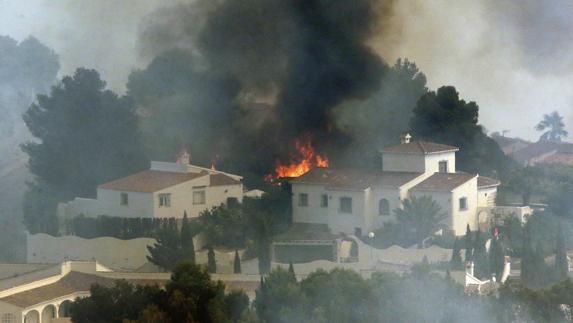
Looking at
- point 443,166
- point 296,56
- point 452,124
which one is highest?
point 296,56

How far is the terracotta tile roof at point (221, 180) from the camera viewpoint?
50.4 m

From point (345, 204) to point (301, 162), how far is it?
406 cm

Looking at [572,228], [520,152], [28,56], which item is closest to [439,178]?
[572,228]

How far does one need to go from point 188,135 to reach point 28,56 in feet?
66.4

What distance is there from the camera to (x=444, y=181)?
1930 inches

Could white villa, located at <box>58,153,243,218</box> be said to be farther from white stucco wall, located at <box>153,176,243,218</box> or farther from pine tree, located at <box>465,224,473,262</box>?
pine tree, located at <box>465,224,473,262</box>

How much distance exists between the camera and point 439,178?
49.3 meters

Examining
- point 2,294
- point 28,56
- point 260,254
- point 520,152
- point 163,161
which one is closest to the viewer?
point 2,294

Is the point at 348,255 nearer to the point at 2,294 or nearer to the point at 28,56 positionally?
the point at 2,294

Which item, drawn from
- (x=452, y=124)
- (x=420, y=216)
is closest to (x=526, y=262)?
(x=420, y=216)

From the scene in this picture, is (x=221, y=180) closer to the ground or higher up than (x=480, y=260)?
higher up

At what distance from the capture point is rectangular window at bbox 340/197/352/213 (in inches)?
1935

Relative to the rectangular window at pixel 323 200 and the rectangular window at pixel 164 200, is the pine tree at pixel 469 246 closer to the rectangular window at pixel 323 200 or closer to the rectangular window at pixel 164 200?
the rectangular window at pixel 323 200

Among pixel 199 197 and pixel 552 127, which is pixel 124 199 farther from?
pixel 552 127
